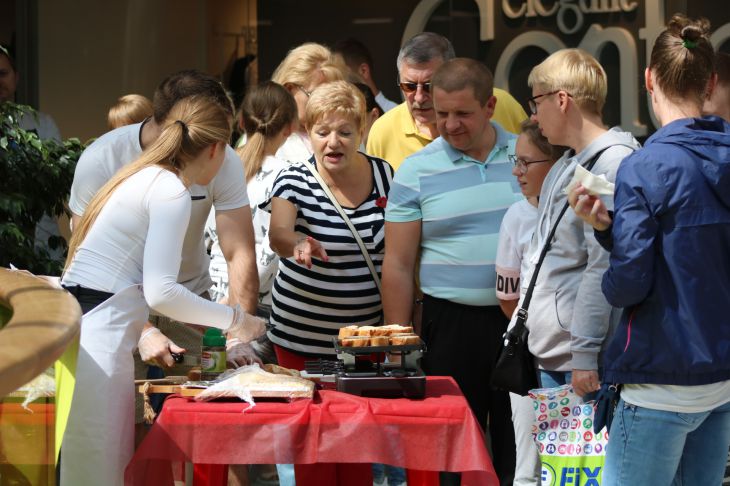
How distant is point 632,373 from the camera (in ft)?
11.1

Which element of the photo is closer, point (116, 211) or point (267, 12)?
point (116, 211)

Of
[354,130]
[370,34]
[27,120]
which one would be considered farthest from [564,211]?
[370,34]

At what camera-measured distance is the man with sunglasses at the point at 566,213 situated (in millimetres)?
3934

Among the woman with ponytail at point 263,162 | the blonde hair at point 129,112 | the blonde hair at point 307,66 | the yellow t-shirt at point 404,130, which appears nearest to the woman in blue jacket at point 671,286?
the yellow t-shirt at point 404,130

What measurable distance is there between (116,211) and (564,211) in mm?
1451

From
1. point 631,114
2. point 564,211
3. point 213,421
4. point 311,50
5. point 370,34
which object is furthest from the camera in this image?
point 370,34

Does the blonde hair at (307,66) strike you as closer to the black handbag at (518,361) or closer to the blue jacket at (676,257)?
the black handbag at (518,361)

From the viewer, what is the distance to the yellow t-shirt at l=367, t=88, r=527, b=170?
223 inches

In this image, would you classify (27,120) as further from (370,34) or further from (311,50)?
(370,34)

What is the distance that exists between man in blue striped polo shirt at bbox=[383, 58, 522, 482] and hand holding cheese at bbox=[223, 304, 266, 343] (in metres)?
0.83

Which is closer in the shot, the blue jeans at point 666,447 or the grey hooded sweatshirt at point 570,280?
the blue jeans at point 666,447

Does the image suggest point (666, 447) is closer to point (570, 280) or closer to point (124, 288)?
point (570, 280)

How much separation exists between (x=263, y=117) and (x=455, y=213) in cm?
126

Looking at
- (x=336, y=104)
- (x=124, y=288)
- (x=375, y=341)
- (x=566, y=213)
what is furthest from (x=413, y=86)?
(x=124, y=288)
